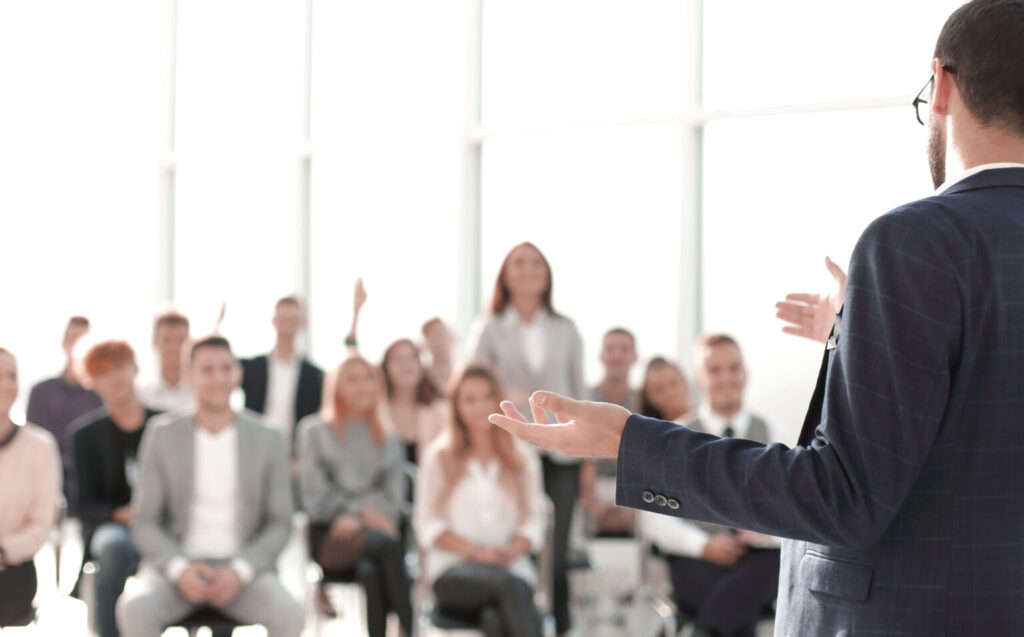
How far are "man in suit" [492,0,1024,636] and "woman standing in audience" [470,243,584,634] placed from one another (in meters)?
3.97

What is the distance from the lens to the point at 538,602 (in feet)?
16.4

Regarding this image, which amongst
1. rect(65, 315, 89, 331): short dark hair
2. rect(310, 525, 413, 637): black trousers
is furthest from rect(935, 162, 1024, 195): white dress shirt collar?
rect(65, 315, 89, 331): short dark hair

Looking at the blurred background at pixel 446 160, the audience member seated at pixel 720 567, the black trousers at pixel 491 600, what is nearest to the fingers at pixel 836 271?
the audience member seated at pixel 720 567

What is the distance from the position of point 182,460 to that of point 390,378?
Answer: 1.50 m

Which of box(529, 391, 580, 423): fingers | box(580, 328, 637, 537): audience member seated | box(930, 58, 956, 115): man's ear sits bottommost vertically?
box(580, 328, 637, 537): audience member seated

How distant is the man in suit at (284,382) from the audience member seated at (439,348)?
61 centimetres

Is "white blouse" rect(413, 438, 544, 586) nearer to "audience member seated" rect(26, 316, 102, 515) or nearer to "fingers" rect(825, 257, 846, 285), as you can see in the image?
"audience member seated" rect(26, 316, 102, 515)

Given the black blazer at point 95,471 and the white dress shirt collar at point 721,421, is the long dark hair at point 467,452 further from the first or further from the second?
the black blazer at point 95,471

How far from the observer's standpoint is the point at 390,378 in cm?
560

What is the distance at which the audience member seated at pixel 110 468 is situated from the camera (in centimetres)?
438

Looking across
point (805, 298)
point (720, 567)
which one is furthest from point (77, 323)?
point (805, 298)

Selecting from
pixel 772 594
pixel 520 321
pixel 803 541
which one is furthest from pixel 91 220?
pixel 803 541

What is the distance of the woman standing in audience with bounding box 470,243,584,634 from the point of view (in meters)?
5.17

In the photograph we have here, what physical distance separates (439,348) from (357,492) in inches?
56.1
